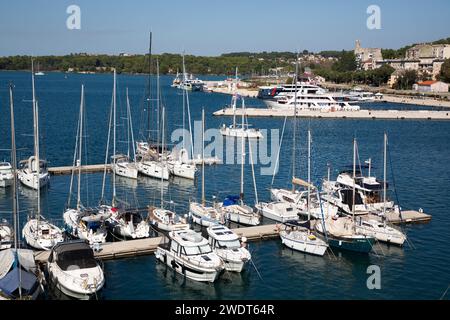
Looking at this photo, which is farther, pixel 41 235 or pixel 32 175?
pixel 32 175

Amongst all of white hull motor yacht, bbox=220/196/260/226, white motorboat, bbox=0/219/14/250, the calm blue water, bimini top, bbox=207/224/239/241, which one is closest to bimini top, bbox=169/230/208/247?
bimini top, bbox=207/224/239/241

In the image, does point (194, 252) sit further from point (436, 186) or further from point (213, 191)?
point (436, 186)

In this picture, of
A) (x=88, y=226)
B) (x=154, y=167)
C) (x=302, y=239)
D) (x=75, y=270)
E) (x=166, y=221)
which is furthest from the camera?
(x=154, y=167)

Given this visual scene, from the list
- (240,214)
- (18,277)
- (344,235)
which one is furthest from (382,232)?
(18,277)

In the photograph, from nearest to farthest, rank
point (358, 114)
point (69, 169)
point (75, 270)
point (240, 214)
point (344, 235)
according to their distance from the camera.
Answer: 1. point (75, 270)
2. point (344, 235)
3. point (240, 214)
4. point (69, 169)
5. point (358, 114)

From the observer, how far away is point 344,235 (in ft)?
85.9

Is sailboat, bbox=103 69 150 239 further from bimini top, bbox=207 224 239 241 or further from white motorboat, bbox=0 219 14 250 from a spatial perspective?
white motorboat, bbox=0 219 14 250

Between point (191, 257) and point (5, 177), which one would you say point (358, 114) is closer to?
point (5, 177)

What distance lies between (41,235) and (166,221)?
606 centimetres

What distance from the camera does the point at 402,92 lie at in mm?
137125

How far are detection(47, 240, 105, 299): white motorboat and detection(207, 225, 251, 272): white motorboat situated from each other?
16.9ft

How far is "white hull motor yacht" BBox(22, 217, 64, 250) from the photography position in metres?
24.5

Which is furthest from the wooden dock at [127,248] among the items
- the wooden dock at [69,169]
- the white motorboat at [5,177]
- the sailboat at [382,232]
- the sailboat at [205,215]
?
the wooden dock at [69,169]
